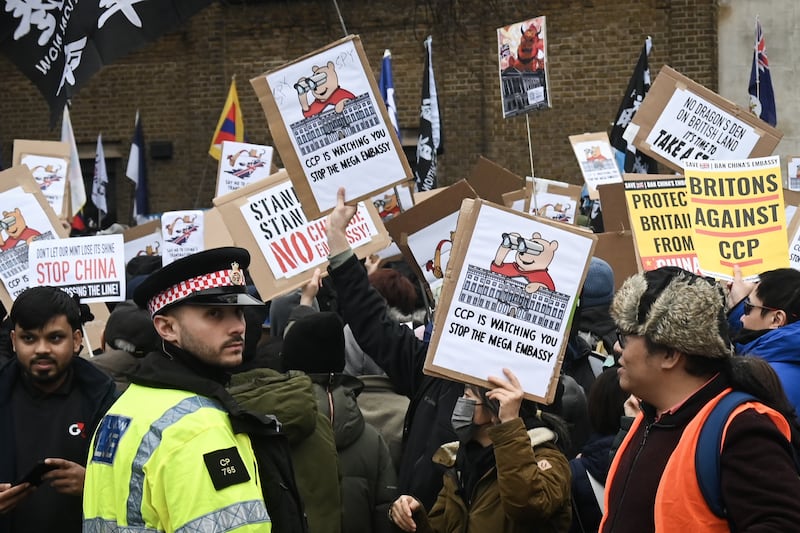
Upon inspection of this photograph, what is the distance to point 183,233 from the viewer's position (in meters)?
8.49

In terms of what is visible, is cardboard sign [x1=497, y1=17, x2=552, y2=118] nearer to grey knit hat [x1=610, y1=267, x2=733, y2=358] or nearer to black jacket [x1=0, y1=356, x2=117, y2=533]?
black jacket [x1=0, y1=356, x2=117, y2=533]

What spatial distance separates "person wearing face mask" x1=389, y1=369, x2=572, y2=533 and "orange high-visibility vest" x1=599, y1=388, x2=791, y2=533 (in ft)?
2.40

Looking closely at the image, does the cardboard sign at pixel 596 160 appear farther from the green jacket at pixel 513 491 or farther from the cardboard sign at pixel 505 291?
the green jacket at pixel 513 491

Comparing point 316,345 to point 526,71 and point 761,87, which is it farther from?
point 761,87

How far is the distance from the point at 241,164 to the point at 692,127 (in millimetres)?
4855

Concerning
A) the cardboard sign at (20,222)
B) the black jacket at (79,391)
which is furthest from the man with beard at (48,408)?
the cardboard sign at (20,222)

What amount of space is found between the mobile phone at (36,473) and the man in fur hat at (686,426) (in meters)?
1.74

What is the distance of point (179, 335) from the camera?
297 centimetres

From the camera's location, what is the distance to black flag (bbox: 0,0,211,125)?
4.90 meters

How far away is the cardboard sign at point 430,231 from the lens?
221 inches

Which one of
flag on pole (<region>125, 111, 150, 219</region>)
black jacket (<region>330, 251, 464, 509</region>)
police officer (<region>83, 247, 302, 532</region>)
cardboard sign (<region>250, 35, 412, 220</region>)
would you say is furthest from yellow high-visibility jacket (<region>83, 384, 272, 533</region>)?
flag on pole (<region>125, 111, 150, 219</region>)

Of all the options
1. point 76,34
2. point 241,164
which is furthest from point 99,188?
point 76,34

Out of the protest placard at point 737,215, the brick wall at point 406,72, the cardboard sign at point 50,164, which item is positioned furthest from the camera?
the brick wall at point 406,72

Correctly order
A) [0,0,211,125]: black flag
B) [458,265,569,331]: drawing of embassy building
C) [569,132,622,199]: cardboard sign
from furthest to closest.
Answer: [569,132,622,199]: cardboard sign, [0,0,211,125]: black flag, [458,265,569,331]: drawing of embassy building
